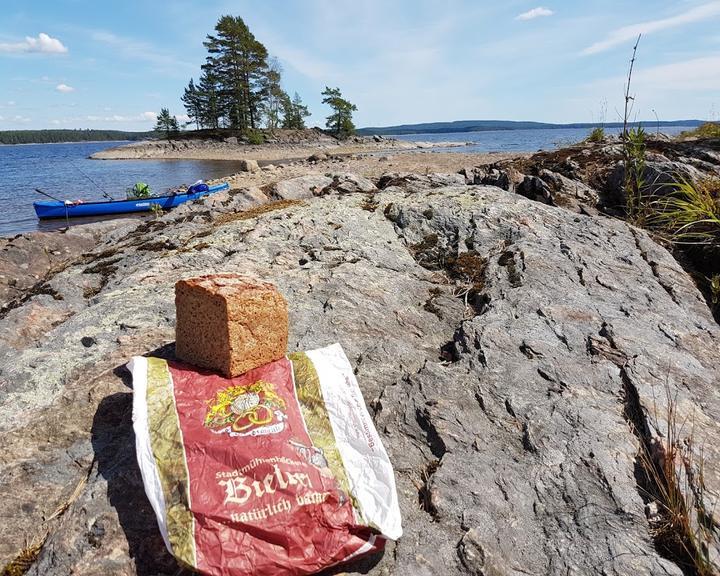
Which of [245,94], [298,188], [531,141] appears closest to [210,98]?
[245,94]

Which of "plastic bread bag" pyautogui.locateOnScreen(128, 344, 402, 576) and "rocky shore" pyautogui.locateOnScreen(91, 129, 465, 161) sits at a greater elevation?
"rocky shore" pyautogui.locateOnScreen(91, 129, 465, 161)

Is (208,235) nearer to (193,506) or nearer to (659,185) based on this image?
(193,506)

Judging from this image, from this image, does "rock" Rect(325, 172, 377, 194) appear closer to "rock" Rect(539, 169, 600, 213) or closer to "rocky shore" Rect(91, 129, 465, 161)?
"rock" Rect(539, 169, 600, 213)

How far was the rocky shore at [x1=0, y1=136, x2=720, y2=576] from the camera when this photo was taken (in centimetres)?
247

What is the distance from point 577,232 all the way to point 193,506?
6087mm

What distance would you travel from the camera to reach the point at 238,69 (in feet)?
228

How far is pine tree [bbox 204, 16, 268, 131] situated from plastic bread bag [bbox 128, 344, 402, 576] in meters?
71.7

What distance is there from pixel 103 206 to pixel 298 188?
45.4 ft

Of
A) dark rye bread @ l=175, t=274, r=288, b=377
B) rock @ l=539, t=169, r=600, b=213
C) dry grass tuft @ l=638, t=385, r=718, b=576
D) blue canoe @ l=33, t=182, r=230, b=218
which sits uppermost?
rock @ l=539, t=169, r=600, b=213

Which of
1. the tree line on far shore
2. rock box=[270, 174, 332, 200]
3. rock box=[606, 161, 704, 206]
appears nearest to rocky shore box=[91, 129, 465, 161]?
the tree line on far shore

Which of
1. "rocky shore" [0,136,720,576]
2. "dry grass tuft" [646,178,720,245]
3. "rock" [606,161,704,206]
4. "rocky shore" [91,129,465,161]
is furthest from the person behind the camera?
"rocky shore" [91,129,465,161]

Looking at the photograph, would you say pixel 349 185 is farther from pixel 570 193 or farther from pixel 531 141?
pixel 531 141

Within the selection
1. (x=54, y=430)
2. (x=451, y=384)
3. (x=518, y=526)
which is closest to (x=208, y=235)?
(x=54, y=430)

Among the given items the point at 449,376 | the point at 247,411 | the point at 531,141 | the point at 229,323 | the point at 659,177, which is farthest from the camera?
the point at 531,141
